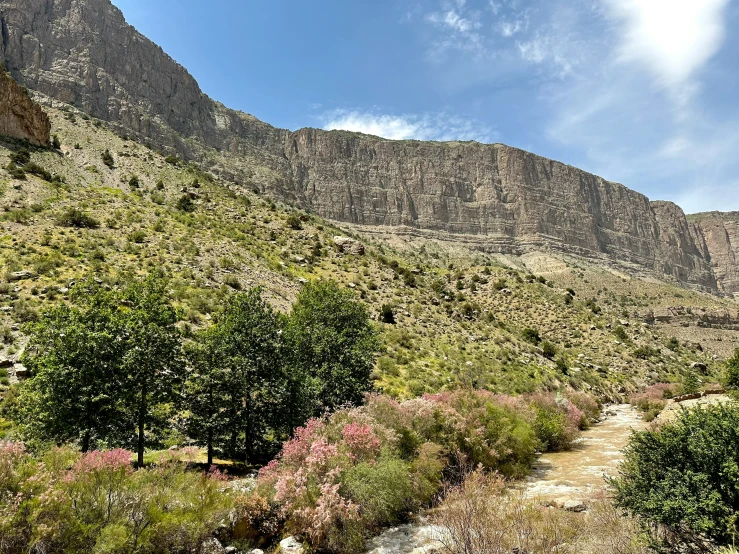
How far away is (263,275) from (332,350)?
1781 cm

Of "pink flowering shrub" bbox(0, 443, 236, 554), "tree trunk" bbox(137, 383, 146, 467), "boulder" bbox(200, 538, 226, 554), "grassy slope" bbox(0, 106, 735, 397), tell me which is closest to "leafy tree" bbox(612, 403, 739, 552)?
"boulder" bbox(200, 538, 226, 554)

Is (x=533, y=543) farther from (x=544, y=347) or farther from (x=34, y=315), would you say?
(x=544, y=347)

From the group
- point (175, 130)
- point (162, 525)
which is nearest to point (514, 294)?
point (162, 525)

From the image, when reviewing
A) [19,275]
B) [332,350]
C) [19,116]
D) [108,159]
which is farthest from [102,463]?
[19,116]

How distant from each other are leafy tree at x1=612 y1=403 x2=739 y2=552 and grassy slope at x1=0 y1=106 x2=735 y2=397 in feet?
44.6

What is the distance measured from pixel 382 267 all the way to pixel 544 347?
61.4 feet

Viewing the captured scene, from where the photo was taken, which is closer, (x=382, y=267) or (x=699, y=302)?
(x=382, y=267)

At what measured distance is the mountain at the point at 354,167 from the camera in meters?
94.3

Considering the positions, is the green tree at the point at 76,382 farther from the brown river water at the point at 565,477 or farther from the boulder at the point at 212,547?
the brown river water at the point at 565,477

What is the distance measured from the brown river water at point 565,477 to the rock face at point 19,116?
5395cm

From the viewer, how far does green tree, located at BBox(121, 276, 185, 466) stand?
33.3 feet

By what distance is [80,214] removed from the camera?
1182 inches

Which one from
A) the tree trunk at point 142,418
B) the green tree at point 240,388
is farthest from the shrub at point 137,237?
the tree trunk at point 142,418

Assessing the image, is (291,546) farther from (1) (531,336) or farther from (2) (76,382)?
(1) (531,336)
